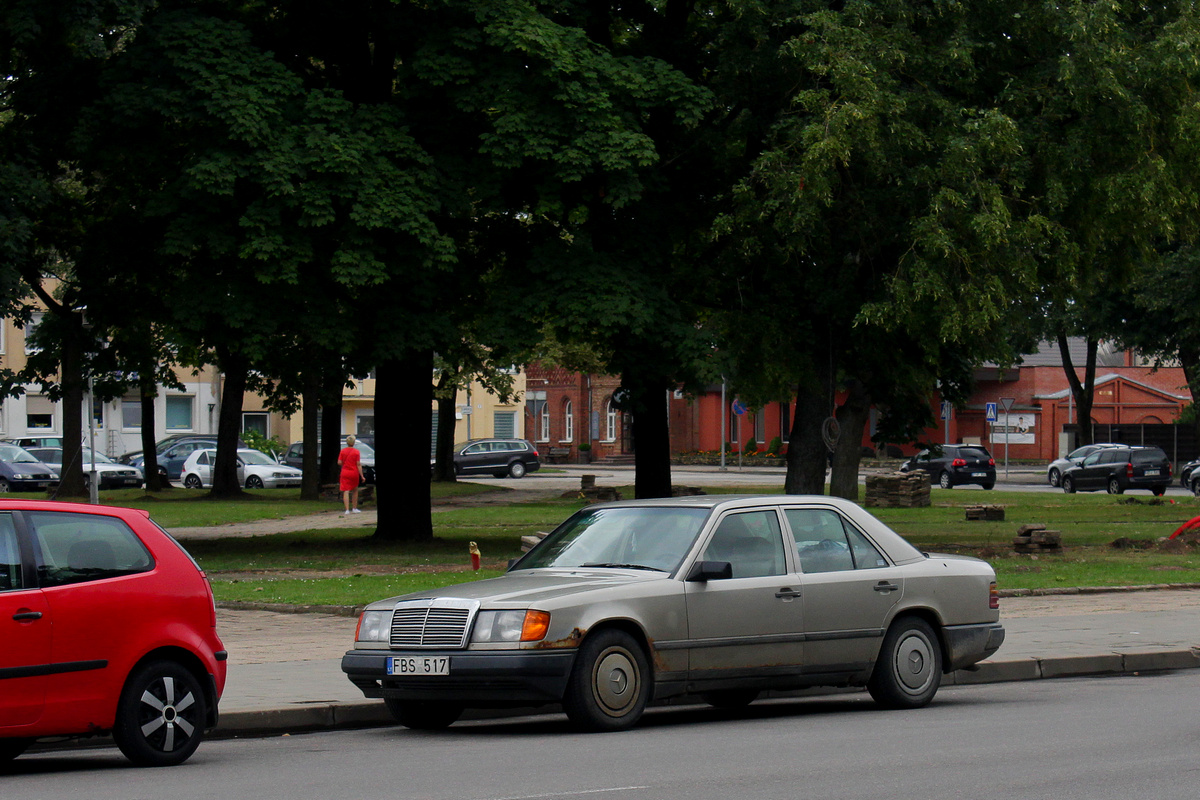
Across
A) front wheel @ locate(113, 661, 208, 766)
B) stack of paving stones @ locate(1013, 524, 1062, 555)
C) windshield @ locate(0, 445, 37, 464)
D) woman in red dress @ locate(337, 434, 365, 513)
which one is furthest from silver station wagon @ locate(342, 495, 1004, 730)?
windshield @ locate(0, 445, 37, 464)

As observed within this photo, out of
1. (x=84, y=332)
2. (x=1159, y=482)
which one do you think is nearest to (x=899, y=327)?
(x=84, y=332)

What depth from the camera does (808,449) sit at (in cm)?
2605

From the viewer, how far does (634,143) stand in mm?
21312

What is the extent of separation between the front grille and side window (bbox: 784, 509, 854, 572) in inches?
96.5

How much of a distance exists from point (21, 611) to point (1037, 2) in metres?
19.2

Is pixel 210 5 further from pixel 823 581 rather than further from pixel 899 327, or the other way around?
pixel 823 581

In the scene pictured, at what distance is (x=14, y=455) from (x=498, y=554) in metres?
34.3

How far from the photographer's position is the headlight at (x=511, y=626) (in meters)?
9.12

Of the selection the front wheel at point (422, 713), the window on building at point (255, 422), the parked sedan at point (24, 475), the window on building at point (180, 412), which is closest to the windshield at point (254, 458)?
the parked sedan at point (24, 475)

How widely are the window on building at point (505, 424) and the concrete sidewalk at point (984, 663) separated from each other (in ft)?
240

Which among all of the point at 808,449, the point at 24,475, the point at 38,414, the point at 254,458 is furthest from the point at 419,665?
the point at 38,414

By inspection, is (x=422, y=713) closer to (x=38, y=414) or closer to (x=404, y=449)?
(x=404, y=449)

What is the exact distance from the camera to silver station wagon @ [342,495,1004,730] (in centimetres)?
923

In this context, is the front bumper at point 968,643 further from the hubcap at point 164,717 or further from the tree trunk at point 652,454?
the tree trunk at point 652,454
